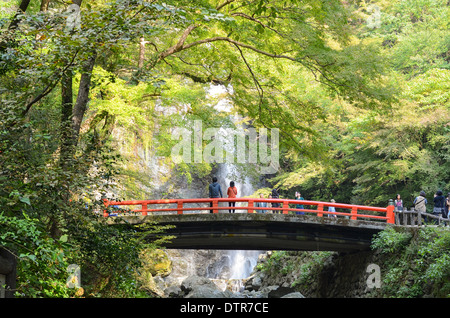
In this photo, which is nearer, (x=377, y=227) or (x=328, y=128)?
(x=377, y=227)

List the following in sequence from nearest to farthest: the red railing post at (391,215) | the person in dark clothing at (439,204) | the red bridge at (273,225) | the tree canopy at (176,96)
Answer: the tree canopy at (176,96), the red bridge at (273,225), the person in dark clothing at (439,204), the red railing post at (391,215)

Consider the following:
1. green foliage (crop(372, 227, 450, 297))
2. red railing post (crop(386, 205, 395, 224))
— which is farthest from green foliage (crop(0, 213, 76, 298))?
red railing post (crop(386, 205, 395, 224))

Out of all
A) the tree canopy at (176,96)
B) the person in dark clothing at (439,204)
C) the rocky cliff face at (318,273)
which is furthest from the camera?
the rocky cliff face at (318,273)

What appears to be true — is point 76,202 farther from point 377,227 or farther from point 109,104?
point 377,227

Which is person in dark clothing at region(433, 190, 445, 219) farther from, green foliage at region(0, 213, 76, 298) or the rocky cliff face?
green foliage at region(0, 213, 76, 298)

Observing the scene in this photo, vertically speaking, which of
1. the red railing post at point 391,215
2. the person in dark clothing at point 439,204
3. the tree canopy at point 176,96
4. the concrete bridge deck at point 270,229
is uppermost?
the tree canopy at point 176,96

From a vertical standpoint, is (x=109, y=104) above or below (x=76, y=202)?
above

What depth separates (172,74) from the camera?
16.5 metres

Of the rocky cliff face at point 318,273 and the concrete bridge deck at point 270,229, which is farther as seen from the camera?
the rocky cliff face at point 318,273

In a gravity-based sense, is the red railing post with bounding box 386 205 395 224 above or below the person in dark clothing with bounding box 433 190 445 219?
below

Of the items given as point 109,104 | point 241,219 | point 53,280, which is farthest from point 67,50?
point 241,219

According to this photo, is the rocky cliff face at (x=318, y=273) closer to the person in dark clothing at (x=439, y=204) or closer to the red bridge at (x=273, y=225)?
the red bridge at (x=273, y=225)

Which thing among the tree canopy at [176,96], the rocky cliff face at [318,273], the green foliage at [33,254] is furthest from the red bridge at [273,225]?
the green foliage at [33,254]

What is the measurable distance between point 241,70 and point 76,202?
7718 mm
